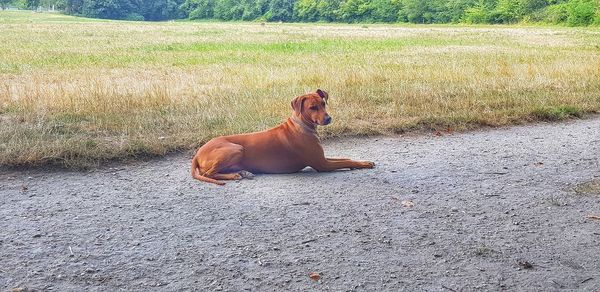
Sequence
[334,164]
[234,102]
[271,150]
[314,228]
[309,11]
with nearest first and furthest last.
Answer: [314,228] → [271,150] → [334,164] → [234,102] → [309,11]

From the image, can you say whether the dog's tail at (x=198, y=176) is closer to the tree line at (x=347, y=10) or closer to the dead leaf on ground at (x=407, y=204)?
the dead leaf on ground at (x=407, y=204)

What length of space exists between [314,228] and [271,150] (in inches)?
65.3

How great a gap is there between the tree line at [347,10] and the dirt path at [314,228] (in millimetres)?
59011

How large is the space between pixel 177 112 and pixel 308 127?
398 centimetres

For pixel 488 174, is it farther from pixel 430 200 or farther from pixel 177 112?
pixel 177 112

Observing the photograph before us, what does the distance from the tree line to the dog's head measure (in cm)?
5937

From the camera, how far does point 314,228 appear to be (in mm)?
5066

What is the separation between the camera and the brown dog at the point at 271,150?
21.0ft

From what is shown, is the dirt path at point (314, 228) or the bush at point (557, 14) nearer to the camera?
the dirt path at point (314, 228)

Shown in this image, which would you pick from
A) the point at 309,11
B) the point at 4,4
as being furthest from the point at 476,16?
the point at 4,4

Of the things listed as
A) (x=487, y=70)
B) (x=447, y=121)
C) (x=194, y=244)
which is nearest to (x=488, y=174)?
(x=447, y=121)

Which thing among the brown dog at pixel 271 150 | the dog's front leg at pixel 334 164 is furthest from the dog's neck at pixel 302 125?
the dog's front leg at pixel 334 164

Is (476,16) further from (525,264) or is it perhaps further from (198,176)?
(525,264)

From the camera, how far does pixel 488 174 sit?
680cm
